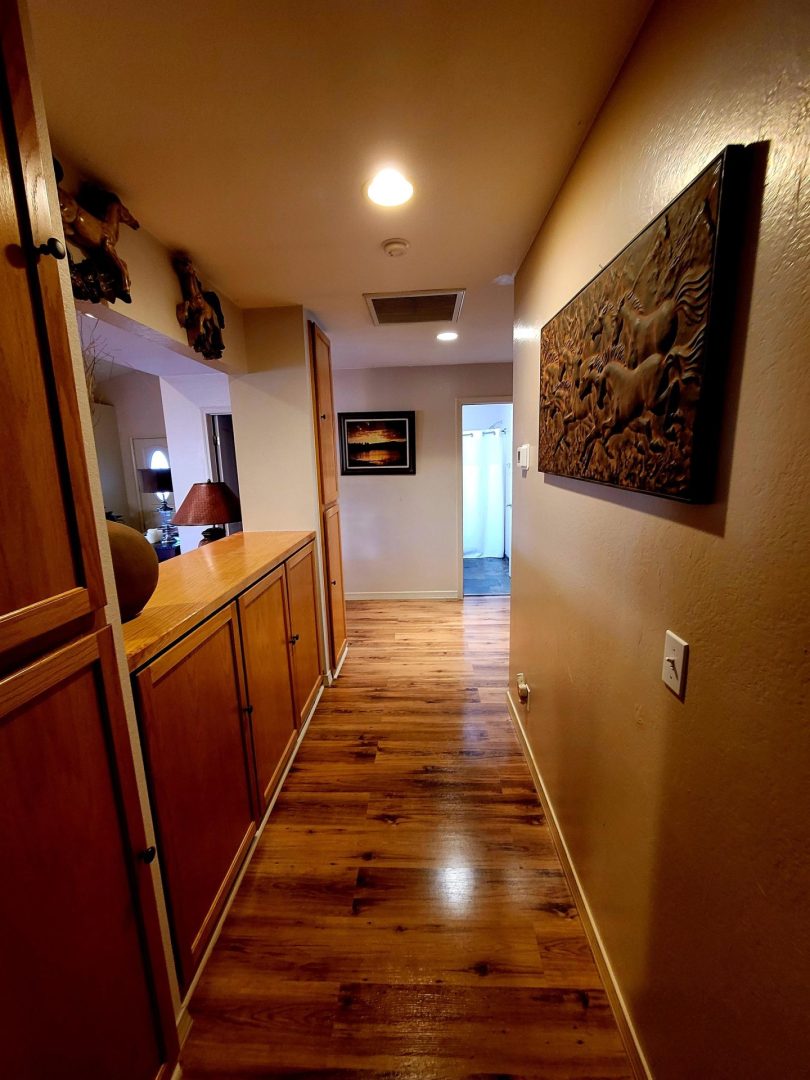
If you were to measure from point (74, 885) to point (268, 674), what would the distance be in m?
1.00

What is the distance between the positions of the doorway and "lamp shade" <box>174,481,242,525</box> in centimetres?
Answer: 375

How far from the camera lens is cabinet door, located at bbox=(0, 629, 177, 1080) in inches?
23.7

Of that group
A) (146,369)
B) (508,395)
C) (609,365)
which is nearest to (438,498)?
(508,395)

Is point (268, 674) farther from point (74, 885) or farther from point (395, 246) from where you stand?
point (395, 246)

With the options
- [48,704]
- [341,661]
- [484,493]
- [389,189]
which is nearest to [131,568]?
[48,704]

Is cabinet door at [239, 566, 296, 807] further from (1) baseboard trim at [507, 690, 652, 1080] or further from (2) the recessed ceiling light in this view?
(2) the recessed ceiling light

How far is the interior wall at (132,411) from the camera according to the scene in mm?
6305

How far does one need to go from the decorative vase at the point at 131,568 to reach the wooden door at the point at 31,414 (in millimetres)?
285

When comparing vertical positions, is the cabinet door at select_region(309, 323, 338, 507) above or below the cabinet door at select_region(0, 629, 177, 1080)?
above

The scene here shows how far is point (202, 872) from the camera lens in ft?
3.86

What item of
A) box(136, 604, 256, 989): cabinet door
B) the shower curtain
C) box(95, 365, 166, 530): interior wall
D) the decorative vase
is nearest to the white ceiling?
the decorative vase

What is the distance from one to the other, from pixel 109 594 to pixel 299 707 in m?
1.52

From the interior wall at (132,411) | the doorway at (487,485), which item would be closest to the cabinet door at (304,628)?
the doorway at (487,485)

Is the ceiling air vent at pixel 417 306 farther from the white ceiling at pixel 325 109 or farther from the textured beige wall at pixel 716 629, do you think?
the textured beige wall at pixel 716 629
